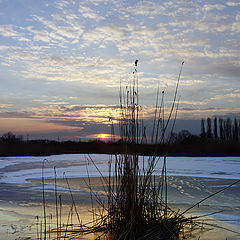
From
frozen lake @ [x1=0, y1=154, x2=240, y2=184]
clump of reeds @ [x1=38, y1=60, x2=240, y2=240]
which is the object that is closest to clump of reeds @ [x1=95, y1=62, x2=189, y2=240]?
clump of reeds @ [x1=38, y1=60, x2=240, y2=240]

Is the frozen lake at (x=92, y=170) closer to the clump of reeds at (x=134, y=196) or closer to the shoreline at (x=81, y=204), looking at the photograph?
the shoreline at (x=81, y=204)

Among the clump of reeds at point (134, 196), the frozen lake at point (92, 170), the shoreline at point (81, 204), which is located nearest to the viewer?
the clump of reeds at point (134, 196)

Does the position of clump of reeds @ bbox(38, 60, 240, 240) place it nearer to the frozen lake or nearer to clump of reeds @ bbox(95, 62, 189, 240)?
clump of reeds @ bbox(95, 62, 189, 240)

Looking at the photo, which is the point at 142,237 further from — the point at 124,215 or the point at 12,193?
the point at 12,193

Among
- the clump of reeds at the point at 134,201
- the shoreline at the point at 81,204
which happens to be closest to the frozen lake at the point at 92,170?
the shoreline at the point at 81,204

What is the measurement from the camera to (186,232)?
238cm

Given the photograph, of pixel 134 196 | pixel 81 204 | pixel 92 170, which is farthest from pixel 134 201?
pixel 92 170

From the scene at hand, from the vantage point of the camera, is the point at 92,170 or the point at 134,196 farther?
the point at 92,170

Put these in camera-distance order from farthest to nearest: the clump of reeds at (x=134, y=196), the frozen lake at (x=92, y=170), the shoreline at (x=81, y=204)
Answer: the frozen lake at (x=92, y=170)
the shoreline at (x=81, y=204)
the clump of reeds at (x=134, y=196)

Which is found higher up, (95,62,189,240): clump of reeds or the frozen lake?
(95,62,189,240): clump of reeds

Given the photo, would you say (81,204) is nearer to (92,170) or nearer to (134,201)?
(134,201)

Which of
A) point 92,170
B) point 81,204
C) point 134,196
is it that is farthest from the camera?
point 92,170

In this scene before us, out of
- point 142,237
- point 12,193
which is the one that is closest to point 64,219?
point 142,237

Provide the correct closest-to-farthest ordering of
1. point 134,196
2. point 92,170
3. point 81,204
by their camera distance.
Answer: point 134,196 < point 81,204 < point 92,170
